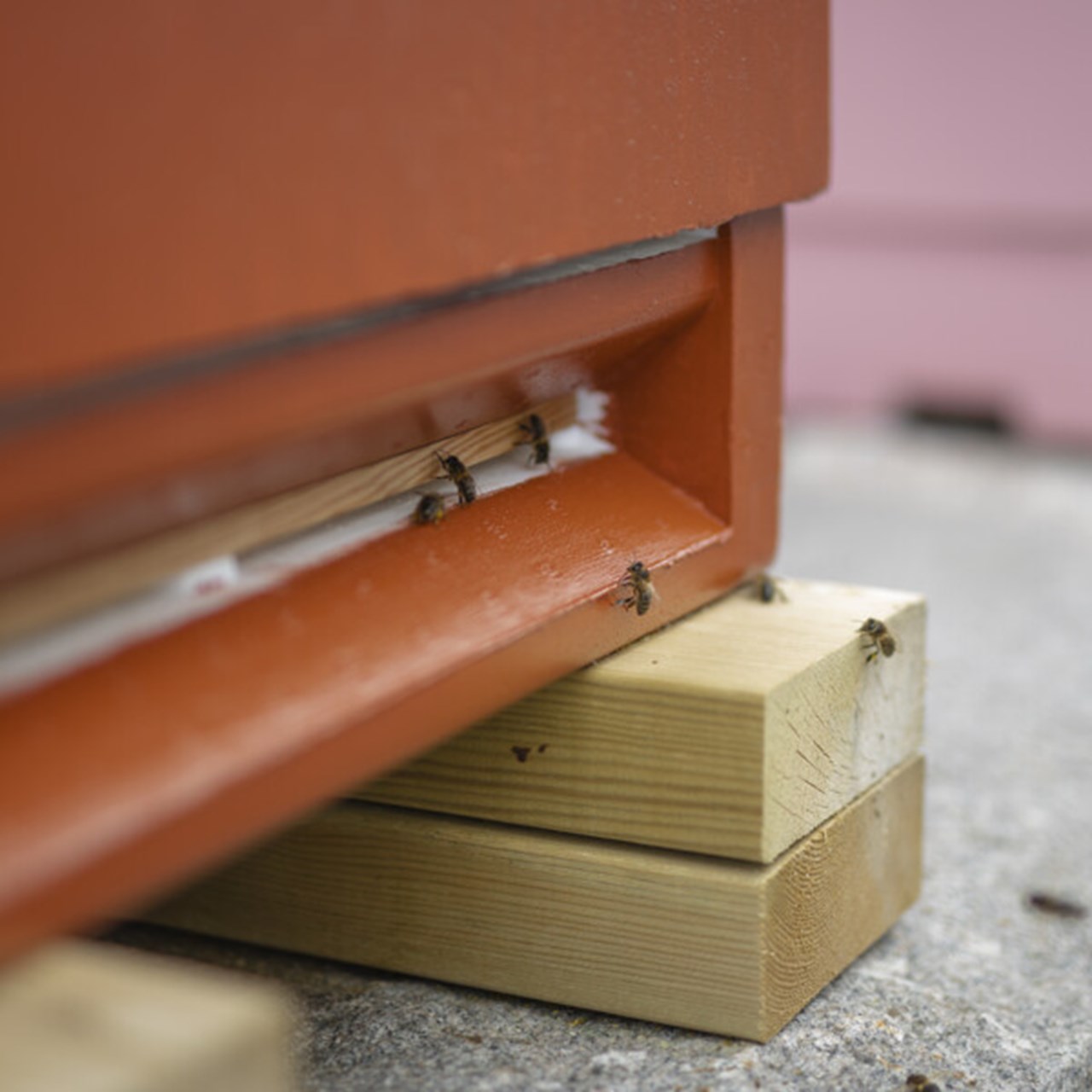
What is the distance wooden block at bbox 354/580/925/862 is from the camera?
3.78 feet

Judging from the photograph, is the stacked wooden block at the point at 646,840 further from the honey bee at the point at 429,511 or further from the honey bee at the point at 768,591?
the honey bee at the point at 429,511

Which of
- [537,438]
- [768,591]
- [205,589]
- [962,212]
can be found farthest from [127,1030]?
[962,212]

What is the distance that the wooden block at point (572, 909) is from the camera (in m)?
1.18

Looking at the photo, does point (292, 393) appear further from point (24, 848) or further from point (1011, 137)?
point (1011, 137)

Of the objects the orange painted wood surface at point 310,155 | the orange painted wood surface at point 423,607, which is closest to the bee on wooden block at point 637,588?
the orange painted wood surface at point 423,607

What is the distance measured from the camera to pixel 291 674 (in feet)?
2.91

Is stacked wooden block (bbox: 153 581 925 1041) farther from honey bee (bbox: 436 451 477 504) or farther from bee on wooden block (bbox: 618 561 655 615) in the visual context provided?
honey bee (bbox: 436 451 477 504)

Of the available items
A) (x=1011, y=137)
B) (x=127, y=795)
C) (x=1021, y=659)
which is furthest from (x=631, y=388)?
(x=1011, y=137)

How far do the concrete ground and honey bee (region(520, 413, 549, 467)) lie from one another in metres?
0.40

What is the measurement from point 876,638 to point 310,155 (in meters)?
0.64

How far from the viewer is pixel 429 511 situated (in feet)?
3.62

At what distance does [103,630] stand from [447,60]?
1.14 ft

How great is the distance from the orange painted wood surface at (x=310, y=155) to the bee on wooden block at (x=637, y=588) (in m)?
0.23

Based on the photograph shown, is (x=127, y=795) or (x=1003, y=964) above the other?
(x=127, y=795)
